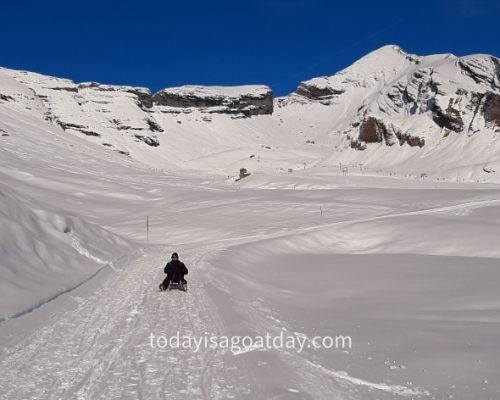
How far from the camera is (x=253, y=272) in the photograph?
1538 centimetres

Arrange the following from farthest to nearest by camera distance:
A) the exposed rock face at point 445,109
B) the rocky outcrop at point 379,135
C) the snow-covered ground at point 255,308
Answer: the rocky outcrop at point 379,135
the exposed rock face at point 445,109
the snow-covered ground at point 255,308

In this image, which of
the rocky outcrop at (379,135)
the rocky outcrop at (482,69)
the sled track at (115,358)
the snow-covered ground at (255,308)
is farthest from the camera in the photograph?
the rocky outcrop at (482,69)

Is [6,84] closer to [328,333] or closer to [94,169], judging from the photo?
[94,169]

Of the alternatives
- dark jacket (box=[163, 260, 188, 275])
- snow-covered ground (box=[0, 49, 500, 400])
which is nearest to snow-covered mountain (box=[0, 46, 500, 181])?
snow-covered ground (box=[0, 49, 500, 400])

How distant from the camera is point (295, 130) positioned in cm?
19975

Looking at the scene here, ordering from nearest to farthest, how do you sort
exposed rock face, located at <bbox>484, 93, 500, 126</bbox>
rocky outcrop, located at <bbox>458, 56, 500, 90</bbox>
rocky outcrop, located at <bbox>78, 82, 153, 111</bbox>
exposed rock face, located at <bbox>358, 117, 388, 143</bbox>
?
exposed rock face, located at <bbox>484, 93, 500, 126</bbox>, exposed rock face, located at <bbox>358, 117, 388, 143</bbox>, rocky outcrop, located at <bbox>458, 56, 500, 90</bbox>, rocky outcrop, located at <bbox>78, 82, 153, 111</bbox>

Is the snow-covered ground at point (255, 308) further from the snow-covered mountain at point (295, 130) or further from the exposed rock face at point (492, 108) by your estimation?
the exposed rock face at point (492, 108)

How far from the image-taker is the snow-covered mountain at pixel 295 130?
90.3m

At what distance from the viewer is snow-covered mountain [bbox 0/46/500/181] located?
90.3 m

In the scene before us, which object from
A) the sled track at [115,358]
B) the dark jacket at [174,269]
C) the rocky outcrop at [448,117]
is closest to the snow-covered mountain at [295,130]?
the rocky outcrop at [448,117]

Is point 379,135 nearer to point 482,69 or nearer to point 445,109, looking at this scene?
point 445,109

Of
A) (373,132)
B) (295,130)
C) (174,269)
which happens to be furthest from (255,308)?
(295,130)

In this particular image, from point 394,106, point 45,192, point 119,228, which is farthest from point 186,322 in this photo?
point 394,106

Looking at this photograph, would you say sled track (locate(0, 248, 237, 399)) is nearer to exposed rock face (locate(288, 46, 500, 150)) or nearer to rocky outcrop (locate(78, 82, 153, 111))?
exposed rock face (locate(288, 46, 500, 150))
